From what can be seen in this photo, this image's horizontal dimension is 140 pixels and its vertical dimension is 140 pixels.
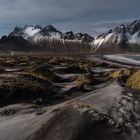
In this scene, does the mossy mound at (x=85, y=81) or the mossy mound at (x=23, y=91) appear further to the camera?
the mossy mound at (x=85, y=81)

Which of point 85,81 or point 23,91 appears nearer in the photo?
point 23,91

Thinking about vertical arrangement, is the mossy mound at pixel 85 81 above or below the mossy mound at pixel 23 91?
below

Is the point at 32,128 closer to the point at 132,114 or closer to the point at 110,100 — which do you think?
the point at 132,114

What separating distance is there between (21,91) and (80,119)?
373 inches

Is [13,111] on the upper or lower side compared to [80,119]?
lower

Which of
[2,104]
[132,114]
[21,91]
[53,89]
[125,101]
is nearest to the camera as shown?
[132,114]

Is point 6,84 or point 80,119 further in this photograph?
point 6,84

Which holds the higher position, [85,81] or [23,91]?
[23,91]

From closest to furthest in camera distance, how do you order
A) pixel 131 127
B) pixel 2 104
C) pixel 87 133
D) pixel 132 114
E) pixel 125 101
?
pixel 87 133, pixel 131 127, pixel 132 114, pixel 125 101, pixel 2 104

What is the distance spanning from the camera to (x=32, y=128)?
33.8 feet

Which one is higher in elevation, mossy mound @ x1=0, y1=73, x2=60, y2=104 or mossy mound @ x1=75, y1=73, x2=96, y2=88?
mossy mound @ x1=0, y1=73, x2=60, y2=104

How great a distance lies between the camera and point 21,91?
61.5 ft

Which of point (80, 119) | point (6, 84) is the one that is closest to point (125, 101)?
point (80, 119)

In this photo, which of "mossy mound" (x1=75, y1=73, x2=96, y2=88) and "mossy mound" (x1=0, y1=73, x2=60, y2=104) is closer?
"mossy mound" (x1=0, y1=73, x2=60, y2=104)
